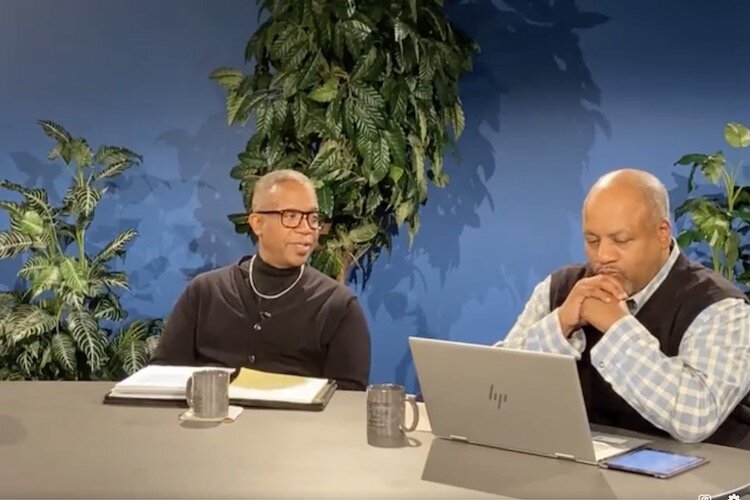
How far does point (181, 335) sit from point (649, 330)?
4.74 ft

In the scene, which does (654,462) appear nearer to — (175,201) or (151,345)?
(151,345)

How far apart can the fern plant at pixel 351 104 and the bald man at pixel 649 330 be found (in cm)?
143

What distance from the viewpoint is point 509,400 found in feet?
5.74

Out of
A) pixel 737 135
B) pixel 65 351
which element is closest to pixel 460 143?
pixel 737 135

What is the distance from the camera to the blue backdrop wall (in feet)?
12.6

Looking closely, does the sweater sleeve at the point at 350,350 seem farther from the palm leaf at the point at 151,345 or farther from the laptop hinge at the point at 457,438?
the palm leaf at the point at 151,345

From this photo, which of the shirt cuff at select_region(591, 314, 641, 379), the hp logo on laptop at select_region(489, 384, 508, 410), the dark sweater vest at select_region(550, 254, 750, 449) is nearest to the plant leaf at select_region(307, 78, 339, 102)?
the dark sweater vest at select_region(550, 254, 750, 449)

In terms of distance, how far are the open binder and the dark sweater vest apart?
0.62m

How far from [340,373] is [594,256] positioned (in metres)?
0.91

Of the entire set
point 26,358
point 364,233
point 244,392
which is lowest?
point 26,358

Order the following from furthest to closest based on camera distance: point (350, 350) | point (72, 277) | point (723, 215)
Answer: point (72, 277)
point (723, 215)
point (350, 350)

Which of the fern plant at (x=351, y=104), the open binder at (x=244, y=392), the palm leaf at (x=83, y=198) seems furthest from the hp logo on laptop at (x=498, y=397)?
the palm leaf at (x=83, y=198)

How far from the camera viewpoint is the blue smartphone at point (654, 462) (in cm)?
169

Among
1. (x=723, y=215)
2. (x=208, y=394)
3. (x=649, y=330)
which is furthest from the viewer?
(x=723, y=215)
